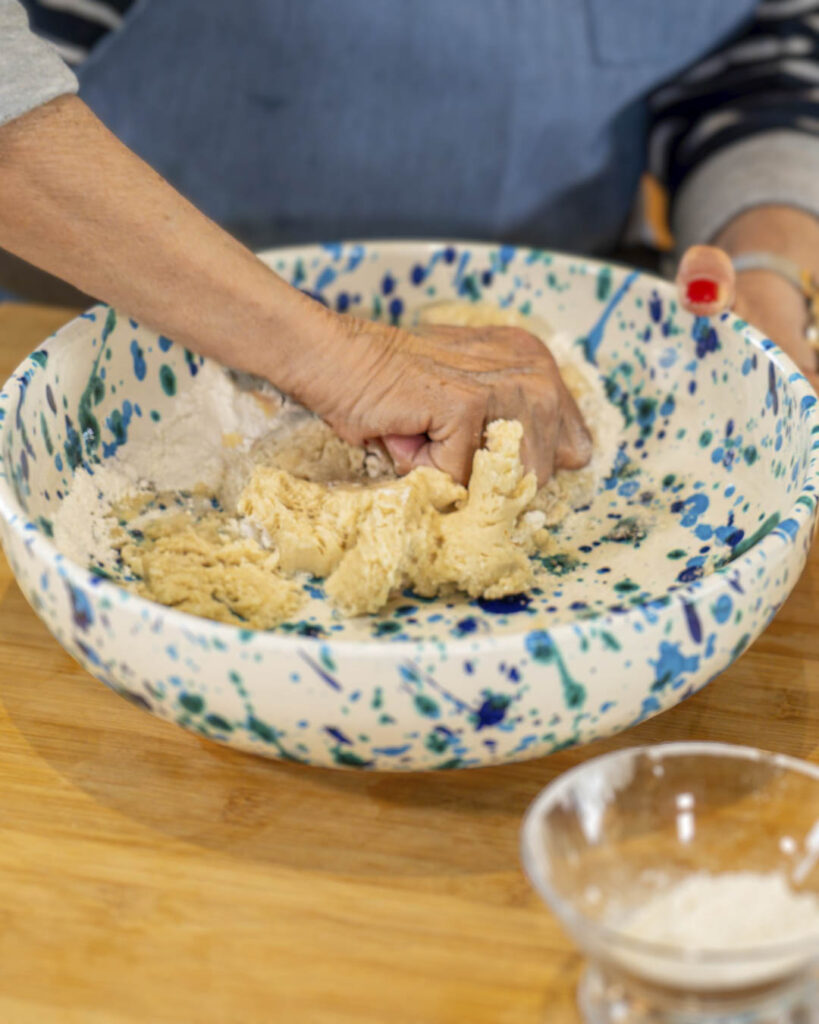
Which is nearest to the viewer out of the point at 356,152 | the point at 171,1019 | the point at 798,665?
the point at 171,1019

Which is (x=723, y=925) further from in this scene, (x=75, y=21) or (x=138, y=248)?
(x=75, y=21)

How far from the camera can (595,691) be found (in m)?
0.44

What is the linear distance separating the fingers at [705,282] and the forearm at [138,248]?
273 mm

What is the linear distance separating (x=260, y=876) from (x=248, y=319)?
324mm

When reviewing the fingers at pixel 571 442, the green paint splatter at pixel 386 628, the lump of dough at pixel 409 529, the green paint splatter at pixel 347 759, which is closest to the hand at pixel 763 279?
the fingers at pixel 571 442

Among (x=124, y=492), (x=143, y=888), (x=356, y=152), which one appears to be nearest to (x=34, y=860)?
(x=143, y=888)

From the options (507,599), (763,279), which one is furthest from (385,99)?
(507,599)

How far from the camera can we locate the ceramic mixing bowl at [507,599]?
417mm

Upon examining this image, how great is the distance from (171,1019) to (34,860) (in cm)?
11

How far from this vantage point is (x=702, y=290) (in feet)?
2.43

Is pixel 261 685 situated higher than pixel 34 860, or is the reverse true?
pixel 261 685

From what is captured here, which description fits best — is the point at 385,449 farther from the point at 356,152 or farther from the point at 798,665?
the point at 356,152

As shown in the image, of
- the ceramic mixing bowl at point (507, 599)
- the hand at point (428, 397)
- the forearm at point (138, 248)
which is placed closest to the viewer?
the ceramic mixing bowl at point (507, 599)

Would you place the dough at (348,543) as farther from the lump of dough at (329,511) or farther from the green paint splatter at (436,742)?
the green paint splatter at (436,742)
